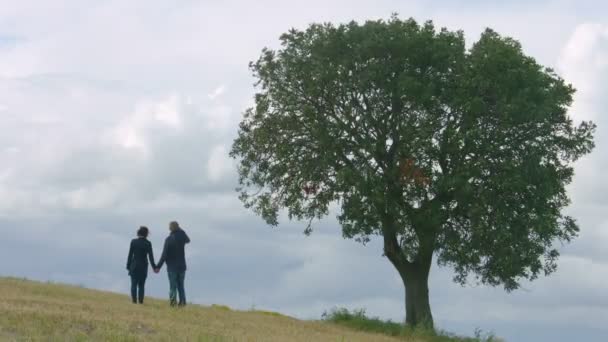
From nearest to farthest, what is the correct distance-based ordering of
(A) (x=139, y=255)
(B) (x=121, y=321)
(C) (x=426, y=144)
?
(B) (x=121, y=321), (A) (x=139, y=255), (C) (x=426, y=144)

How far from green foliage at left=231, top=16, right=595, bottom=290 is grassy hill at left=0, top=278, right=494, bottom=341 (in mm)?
4887

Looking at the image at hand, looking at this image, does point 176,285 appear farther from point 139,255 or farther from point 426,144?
point 426,144

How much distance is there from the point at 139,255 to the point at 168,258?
1036mm

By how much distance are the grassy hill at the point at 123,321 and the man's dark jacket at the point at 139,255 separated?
1271 mm

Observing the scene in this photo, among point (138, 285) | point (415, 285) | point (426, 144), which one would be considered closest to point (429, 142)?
point (426, 144)

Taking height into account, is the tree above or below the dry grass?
above

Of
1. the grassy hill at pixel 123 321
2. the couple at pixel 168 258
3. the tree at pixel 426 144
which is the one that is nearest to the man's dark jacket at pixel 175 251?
the couple at pixel 168 258

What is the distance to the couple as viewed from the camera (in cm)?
3259

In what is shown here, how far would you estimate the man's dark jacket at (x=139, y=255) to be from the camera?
32.5 metres

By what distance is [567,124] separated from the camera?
4169cm

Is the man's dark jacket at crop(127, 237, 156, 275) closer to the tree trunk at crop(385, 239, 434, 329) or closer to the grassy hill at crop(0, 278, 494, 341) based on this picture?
the grassy hill at crop(0, 278, 494, 341)

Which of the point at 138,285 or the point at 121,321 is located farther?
the point at 138,285

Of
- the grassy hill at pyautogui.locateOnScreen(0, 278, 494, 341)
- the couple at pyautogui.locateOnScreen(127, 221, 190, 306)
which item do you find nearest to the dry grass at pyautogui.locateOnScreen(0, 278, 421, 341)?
the grassy hill at pyautogui.locateOnScreen(0, 278, 494, 341)

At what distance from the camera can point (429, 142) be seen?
40.2 meters
